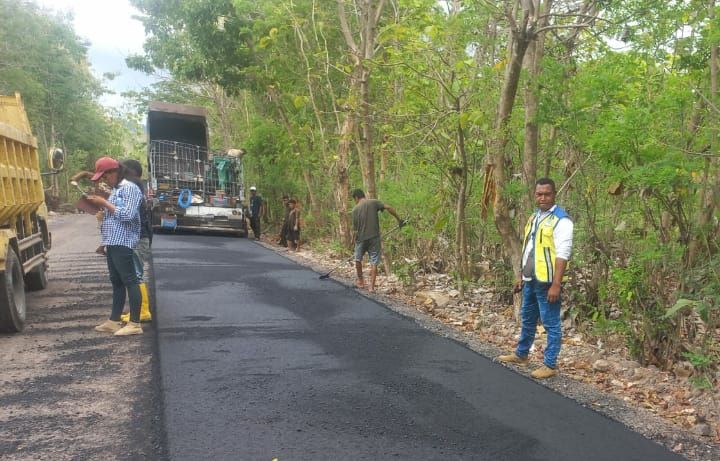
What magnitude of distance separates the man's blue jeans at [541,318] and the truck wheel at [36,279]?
6.87m

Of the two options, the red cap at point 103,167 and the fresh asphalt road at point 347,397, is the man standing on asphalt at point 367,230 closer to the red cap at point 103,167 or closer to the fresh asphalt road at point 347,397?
the fresh asphalt road at point 347,397

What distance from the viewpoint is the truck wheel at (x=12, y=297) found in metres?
6.14

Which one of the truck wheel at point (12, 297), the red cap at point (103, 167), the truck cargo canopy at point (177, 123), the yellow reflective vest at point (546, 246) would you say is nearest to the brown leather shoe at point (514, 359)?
the yellow reflective vest at point (546, 246)

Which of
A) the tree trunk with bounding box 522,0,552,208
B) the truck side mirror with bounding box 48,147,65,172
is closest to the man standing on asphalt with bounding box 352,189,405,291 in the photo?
the tree trunk with bounding box 522,0,552,208

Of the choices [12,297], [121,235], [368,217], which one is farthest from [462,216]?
[12,297]

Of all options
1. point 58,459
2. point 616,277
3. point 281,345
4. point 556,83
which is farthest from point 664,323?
point 58,459

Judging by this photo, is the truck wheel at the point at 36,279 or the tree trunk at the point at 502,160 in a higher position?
the tree trunk at the point at 502,160

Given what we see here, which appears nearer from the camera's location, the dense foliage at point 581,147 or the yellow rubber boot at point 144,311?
the dense foliage at point 581,147

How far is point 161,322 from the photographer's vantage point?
6.97 metres

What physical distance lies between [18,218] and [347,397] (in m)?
5.32

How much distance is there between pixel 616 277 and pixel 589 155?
5.96 ft

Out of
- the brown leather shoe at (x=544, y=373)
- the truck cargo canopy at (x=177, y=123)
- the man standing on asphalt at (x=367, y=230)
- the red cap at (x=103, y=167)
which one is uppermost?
the truck cargo canopy at (x=177, y=123)

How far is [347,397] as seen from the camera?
15.2ft

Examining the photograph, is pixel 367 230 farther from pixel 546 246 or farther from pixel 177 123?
pixel 177 123
